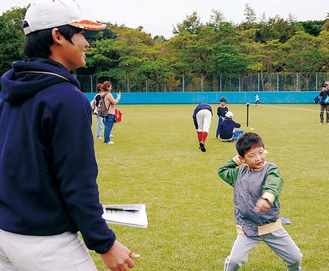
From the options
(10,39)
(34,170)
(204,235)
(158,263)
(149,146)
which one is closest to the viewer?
(34,170)

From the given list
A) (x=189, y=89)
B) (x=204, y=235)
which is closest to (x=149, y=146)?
(x=204, y=235)

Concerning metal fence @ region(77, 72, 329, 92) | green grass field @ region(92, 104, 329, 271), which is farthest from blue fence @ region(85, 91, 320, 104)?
green grass field @ region(92, 104, 329, 271)

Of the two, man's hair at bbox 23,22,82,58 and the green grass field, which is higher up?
man's hair at bbox 23,22,82,58

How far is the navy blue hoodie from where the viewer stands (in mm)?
2090

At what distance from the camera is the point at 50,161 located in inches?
85.0

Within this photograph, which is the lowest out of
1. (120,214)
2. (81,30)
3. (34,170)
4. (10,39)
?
(120,214)

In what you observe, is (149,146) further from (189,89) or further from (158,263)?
(189,89)

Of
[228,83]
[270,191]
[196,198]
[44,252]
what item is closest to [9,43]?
[228,83]

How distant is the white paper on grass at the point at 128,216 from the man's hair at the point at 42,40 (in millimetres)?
854

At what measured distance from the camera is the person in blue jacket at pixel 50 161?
2098 millimetres

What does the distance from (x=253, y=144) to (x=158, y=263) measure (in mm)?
1706

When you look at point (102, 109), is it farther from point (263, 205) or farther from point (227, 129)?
point (263, 205)

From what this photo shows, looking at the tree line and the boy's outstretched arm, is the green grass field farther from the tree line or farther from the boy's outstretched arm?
the tree line

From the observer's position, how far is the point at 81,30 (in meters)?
2.29
